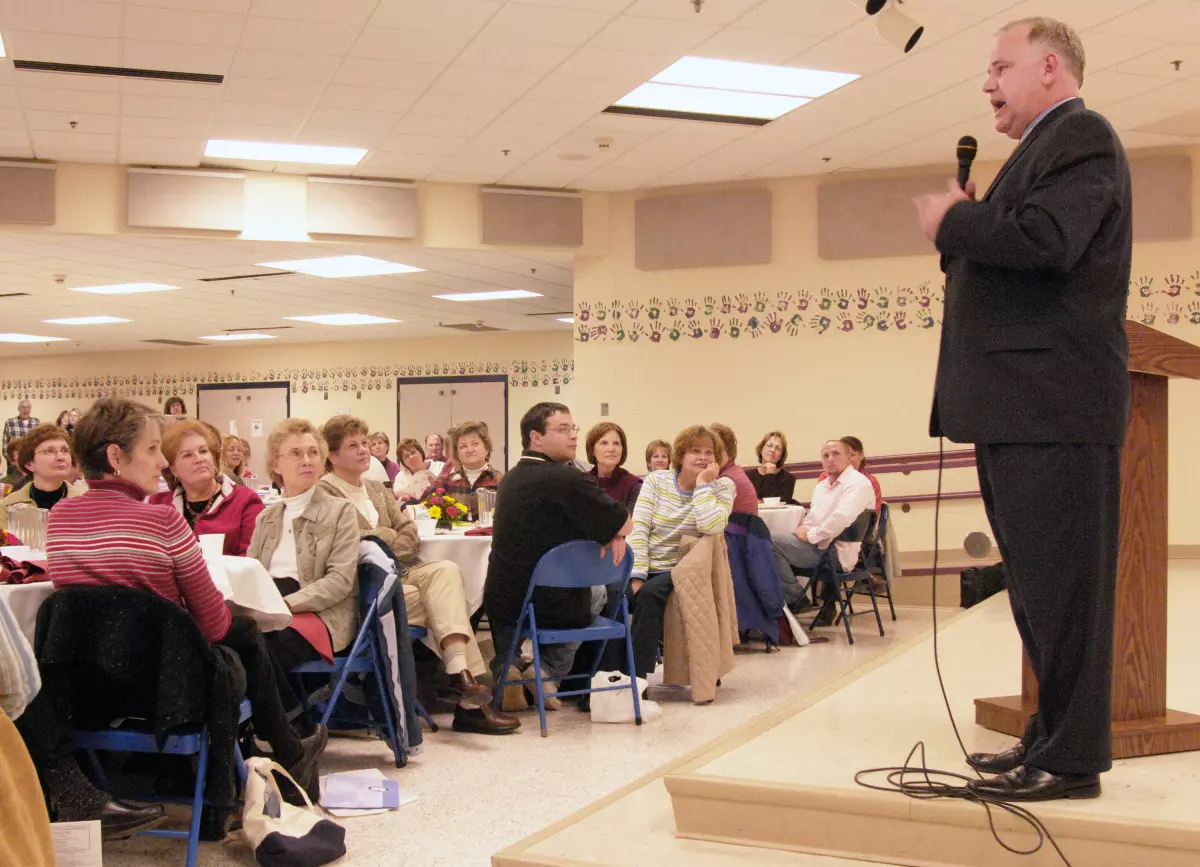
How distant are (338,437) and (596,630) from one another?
1.34 meters

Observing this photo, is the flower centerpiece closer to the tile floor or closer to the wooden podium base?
the tile floor

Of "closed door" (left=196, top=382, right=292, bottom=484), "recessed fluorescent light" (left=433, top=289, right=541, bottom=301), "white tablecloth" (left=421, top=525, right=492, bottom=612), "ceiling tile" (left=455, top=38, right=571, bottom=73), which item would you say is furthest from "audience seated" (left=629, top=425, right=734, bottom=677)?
"closed door" (left=196, top=382, right=292, bottom=484)

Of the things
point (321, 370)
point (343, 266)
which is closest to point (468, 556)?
point (343, 266)

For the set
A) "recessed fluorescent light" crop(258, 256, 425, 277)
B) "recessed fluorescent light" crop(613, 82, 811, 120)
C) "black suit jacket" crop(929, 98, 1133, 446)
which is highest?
"recessed fluorescent light" crop(613, 82, 811, 120)

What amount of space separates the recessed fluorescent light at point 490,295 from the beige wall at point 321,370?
3648mm

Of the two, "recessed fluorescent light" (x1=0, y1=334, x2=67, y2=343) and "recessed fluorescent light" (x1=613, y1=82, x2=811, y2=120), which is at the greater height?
"recessed fluorescent light" (x1=613, y1=82, x2=811, y2=120)

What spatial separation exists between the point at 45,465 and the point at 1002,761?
4928mm

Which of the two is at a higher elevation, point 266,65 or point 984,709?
point 266,65

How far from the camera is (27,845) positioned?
1.94 metres

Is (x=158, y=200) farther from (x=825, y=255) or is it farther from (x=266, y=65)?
(x=825, y=255)

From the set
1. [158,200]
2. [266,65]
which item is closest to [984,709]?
[266,65]

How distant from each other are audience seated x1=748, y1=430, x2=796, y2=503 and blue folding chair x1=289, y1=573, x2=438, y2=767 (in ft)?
15.7

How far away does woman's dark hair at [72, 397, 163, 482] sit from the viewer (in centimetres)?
318

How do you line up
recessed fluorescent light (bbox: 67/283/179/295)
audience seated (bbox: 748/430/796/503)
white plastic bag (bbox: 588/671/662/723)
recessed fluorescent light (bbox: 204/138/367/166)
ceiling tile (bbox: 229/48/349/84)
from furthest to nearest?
1. recessed fluorescent light (bbox: 67/283/179/295)
2. audience seated (bbox: 748/430/796/503)
3. recessed fluorescent light (bbox: 204/138/367/166)
4. ceiling tile (bbox: 229/48/349/84)
5. white plastic bag (bbox: 588/671/662/723)
